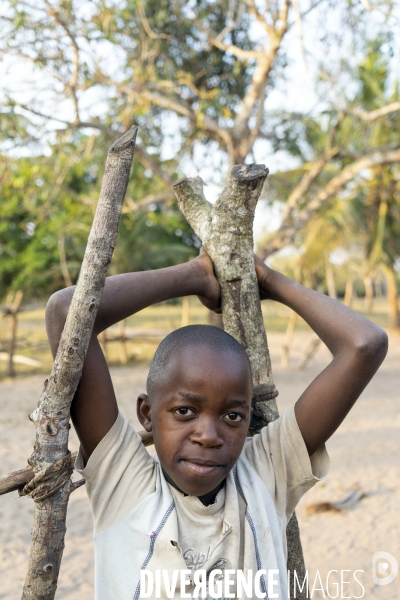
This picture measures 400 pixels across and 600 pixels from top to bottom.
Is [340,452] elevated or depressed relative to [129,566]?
elevated

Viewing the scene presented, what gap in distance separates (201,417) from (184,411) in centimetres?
5

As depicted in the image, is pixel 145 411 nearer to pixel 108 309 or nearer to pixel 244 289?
pixel 108 309

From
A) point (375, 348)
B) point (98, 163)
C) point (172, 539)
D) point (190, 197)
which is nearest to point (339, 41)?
point (98, 163)

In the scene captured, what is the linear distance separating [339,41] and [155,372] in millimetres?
6665

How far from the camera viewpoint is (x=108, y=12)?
20.4 feet

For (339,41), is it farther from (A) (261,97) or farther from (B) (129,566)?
(B) (129,566)

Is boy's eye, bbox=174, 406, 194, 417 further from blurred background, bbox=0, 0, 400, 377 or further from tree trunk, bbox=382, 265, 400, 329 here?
tree trunk, bbox=382, 265, 400, 329

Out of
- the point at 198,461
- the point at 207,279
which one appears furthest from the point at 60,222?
the point at 198,461

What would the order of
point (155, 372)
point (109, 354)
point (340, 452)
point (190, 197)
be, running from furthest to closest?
point (109, 354) < point (340, 452) < point (190, 197) < point (155, 372)

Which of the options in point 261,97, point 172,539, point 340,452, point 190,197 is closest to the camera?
point 172,539

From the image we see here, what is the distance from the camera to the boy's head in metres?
1.24

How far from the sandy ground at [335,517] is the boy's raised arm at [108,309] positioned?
106cm

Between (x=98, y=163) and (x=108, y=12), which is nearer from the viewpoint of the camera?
(x=108, y=12)

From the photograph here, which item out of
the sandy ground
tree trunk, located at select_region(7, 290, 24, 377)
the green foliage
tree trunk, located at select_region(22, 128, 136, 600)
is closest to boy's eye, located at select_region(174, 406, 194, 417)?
tree trunk, located at select_region(22, 128, 136, 600)
